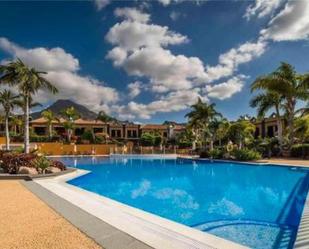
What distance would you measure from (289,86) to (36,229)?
86.4 ft

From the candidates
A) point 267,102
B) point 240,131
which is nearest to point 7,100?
point 267,102

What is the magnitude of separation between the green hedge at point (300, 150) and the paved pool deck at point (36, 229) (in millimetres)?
24273

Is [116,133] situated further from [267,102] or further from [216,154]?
[267,102]

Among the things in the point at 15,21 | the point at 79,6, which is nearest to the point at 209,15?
the point at 79,6

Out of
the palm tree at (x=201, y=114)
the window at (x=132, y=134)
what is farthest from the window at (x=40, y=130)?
the palm tree at (x=201, y=114)

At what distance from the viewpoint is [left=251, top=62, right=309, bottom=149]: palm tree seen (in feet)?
86.9

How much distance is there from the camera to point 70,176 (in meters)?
14.2

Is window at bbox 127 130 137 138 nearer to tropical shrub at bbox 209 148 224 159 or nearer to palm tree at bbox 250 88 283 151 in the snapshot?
tropical shrub at bbox 209 148 224 159

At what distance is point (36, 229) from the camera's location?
→ 194 inches

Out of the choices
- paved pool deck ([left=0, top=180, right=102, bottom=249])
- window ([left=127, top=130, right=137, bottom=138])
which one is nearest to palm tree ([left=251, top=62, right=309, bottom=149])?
paved pool deck ([left=0, top=180, right=102, bottom=249])

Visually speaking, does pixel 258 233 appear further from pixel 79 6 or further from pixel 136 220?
pixel 79 6

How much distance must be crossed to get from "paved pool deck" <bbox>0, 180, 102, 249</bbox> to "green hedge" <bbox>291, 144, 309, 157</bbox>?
2427 centimetres

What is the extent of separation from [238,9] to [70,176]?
12357 millimetres

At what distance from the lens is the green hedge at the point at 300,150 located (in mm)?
25531
